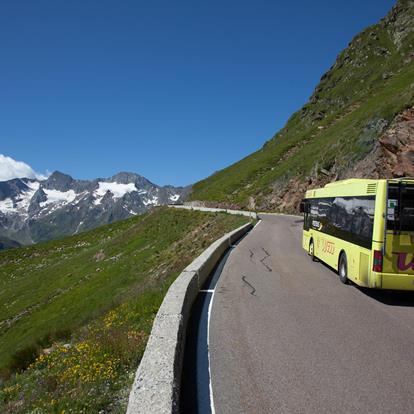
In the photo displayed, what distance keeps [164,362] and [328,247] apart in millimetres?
10786

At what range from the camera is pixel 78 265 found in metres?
44.1

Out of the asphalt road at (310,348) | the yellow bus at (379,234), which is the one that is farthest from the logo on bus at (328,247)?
the asphalt road at (310,348)

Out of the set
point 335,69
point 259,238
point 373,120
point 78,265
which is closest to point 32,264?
point 78,265

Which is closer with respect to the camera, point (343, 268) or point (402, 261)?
point (402, 261)

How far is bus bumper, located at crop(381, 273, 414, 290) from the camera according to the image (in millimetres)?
10055

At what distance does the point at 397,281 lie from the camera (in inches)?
396

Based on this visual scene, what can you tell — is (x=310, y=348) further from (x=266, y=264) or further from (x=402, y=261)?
(x=266, y=264)

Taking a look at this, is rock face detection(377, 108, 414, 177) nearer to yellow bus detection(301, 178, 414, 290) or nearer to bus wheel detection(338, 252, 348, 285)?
bus wheel detection(338, 252, 348, 285)

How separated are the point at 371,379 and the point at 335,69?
13384cm

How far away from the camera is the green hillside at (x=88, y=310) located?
18.8 ft

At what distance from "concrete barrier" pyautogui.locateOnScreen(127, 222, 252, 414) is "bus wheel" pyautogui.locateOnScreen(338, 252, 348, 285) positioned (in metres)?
5.32

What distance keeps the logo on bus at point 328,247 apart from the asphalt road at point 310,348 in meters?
1.72

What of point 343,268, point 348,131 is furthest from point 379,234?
point 348,131

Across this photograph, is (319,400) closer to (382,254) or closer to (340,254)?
(382,254)
